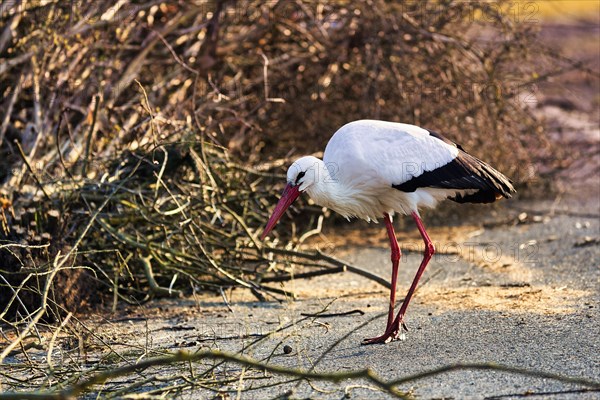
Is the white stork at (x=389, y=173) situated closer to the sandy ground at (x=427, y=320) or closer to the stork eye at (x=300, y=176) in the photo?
the stork eye at (x=300, y=176)

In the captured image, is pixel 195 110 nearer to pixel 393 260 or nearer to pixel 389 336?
pixel 393 260

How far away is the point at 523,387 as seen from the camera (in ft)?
12.2

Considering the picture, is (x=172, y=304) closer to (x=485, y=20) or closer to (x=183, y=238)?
(x=183, y=238)

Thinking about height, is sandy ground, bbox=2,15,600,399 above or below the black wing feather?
below

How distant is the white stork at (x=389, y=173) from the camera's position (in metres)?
5.07

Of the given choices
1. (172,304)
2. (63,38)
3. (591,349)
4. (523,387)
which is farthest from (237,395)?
(63,38)

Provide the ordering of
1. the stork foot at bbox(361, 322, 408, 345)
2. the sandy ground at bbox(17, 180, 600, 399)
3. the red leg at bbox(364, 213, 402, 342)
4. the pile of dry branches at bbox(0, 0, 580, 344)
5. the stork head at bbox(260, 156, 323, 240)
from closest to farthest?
the sandy ground at bbox(17, 180, 600, 399) < the stork foot at bbox(361, 322, 408, 345) < the red leg at bbox(364, 213, 402, 342) < the stork head at bbox(260, 156, 323, 240) < the pile of dry branches at bbox(0, 0, 580, 344)

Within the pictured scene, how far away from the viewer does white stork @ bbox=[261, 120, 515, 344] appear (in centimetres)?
507

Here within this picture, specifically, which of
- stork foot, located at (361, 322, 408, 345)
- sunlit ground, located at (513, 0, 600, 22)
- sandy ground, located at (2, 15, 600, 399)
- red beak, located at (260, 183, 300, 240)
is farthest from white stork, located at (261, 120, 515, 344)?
sunlit ground, located at (513, 0, 600, 22)

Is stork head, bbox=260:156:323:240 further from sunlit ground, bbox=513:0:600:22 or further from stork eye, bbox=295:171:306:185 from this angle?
sunlit ground, bbox=513:0:600:22

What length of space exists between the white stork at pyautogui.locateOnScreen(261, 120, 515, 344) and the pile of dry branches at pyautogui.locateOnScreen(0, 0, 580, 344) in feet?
2.98

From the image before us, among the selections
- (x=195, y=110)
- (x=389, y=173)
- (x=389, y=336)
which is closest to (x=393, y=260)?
(x=389, y=173)

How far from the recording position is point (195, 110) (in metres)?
6.48

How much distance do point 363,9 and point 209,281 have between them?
2.84 metres
